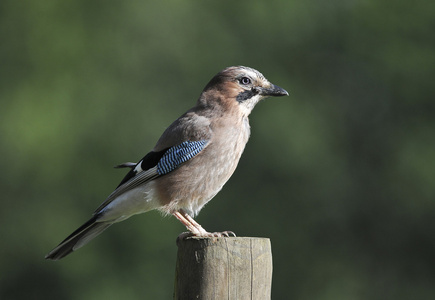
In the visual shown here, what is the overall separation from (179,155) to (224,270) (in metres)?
1.86

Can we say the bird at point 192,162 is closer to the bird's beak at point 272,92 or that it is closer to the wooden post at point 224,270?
the bird's beak at point 272,92

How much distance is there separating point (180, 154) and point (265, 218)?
36.8ft

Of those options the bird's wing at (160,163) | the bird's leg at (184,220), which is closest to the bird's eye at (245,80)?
the bird's wing at (160,163)

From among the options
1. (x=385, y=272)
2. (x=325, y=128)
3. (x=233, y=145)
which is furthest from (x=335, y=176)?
(x=233, y=145)

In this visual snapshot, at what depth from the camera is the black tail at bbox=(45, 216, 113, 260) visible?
616 centimetres

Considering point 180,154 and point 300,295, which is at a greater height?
point 180,154

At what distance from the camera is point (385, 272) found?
17469mm

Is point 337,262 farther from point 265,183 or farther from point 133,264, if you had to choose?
point 133,264

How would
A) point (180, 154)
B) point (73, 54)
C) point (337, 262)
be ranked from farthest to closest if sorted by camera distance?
1. point (73, 54)
2. point (337, 262)
3. point (180, 154)

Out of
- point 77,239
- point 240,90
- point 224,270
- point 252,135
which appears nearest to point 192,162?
point 240,90

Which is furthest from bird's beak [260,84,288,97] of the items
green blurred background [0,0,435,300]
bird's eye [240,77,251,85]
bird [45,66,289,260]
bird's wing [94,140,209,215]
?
green blurred background [0,0,435,300]

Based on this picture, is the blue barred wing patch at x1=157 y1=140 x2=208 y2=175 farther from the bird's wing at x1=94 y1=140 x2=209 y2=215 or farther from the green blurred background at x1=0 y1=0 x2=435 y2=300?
the green blurred background at x1=0 y1=0 x2=435 y2=300

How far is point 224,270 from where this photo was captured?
14.7 ft

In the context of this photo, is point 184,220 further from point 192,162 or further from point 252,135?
point 252,135
